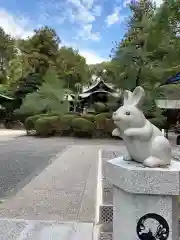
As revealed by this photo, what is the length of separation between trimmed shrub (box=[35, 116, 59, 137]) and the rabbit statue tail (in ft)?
48.7

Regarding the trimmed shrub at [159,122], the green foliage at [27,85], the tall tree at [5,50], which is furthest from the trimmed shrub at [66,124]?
the tall tree at [5,50]

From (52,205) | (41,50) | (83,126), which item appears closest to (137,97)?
(52,205)

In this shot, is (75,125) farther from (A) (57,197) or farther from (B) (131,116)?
(B) (131,116)

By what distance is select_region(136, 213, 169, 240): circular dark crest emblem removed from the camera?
2064 millimetres

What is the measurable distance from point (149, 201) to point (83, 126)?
14.2 meters

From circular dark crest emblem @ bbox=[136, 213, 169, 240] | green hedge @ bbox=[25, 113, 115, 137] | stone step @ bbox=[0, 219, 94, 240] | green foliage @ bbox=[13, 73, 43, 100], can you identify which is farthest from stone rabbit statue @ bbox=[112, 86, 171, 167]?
green foliage @ bbox=[13, 73, 43, 100]

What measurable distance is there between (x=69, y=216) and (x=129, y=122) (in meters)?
2.09

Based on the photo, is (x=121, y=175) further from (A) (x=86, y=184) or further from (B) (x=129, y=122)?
(A) (x=86, y=184)

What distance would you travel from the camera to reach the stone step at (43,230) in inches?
125

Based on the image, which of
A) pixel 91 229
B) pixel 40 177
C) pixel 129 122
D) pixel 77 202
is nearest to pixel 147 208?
pixel 129 122

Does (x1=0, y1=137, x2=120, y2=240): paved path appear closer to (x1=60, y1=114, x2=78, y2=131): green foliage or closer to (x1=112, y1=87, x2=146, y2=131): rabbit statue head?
(x1=112, y1=87, x2=146, y2=131): rabbit statue head

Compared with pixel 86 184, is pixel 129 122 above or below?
above

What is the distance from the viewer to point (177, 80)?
13039 millimetres

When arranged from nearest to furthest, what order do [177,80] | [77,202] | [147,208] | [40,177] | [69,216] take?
[147,208] → [69,216] → [77,202] → [40,177] → [177,80]
